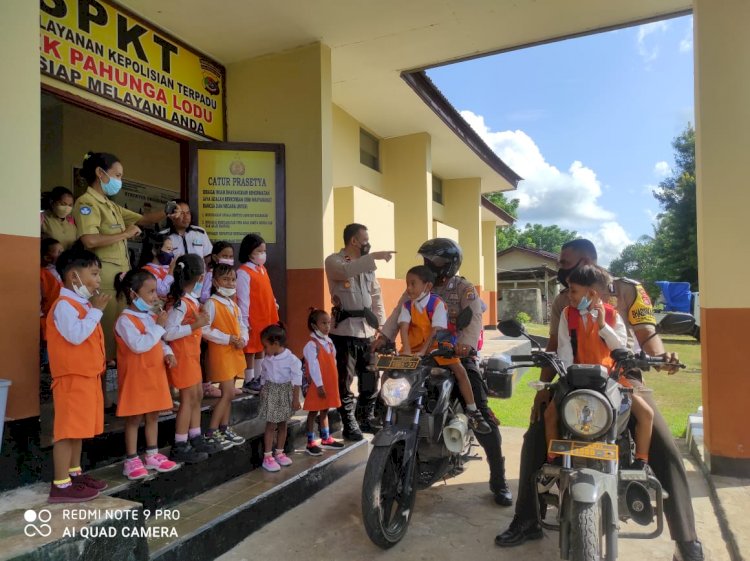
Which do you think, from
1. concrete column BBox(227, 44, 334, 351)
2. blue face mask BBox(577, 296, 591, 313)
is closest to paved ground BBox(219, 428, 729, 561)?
blue face mask BBox(577, 296, 591, 313)

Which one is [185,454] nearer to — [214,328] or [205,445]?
[205,445]

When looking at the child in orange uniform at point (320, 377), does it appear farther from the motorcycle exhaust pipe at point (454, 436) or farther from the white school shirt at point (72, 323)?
the white school shirt at point (72, 323)

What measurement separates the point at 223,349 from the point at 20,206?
157 cm

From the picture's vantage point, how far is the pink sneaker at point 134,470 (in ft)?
10.3

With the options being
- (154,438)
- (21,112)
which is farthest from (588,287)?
(21,112)

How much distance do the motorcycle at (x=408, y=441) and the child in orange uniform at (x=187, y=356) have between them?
4.14 feet

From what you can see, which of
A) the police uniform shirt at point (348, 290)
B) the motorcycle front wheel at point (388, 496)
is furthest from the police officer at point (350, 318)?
the motorcycle front wheel at point (388, 496)

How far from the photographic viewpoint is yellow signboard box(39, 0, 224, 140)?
14.5 ft

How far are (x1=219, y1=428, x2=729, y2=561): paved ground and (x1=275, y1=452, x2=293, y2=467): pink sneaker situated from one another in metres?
0.32

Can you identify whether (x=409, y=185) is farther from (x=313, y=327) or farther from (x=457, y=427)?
(x=457, y=427)

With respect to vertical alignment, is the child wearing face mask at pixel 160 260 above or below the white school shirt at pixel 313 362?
above

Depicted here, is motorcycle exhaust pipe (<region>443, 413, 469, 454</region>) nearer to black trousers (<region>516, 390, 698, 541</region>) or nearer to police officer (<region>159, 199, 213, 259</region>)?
black trousers (<region>516, 390, 698, 541</region>)

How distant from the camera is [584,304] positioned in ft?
9.75

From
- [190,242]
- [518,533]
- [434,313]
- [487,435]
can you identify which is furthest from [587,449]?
[190,242]
